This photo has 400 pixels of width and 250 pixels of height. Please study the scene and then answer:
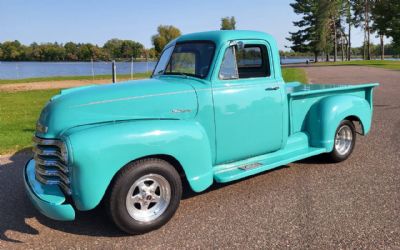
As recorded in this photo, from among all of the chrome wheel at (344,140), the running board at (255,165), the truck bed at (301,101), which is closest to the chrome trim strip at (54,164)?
the running board at (255,165)

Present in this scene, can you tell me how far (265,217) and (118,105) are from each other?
1867 mm

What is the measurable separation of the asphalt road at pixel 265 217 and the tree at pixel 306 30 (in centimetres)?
6253

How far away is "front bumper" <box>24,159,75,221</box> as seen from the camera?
3324 mm

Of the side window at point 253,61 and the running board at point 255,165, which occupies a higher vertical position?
the side window at point 253,61

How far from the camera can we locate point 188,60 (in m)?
4.67

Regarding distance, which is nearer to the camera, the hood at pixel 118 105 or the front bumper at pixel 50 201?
the front bumper at pixel 50 201

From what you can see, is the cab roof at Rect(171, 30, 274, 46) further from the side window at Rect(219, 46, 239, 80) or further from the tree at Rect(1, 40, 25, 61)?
the tree at Rect(1, 40, 25, 61)

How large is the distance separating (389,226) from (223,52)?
2.45 meters

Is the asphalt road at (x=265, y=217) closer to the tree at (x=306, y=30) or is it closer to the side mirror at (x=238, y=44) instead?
the side mirror at (x=238, y=44)

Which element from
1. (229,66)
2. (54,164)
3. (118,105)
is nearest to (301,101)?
(229,66)

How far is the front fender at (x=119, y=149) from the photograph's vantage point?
10.9 feet

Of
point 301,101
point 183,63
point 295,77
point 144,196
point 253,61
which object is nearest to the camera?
point 144,196

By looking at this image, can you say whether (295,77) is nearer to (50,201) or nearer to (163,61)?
(163,61)

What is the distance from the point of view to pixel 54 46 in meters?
77.5
